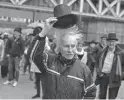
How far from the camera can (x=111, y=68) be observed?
5395mm

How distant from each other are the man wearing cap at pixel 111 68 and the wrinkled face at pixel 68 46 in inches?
116

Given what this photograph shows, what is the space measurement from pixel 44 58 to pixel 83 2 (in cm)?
2018

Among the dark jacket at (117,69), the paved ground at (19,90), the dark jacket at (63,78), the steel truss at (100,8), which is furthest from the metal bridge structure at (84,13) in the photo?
the dark jacket at (63,78)

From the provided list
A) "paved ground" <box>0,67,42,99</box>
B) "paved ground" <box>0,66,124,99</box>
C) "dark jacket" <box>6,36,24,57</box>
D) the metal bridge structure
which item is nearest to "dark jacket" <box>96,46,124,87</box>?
"paved ground" <box>0,66,124,99</box>

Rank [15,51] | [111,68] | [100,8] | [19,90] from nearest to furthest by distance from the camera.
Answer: [111,68], [19,90], [15,51], [100,8]

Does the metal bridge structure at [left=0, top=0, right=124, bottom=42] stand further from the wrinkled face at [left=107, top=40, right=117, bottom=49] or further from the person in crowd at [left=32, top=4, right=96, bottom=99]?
the person in crowd at [left=32, top=4, right=96, bottom=99]

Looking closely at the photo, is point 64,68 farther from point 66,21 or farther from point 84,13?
point 84,13

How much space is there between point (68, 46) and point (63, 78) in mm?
302

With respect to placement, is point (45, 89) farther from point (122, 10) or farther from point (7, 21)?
point (122, 10)

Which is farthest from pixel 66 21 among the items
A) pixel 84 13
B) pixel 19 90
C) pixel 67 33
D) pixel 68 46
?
pixel 84 13

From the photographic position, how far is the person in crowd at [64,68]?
7.98 feet

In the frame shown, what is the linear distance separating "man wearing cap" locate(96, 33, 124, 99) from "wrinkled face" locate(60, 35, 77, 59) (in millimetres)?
2952

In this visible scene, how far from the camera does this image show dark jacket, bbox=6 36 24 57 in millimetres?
7962

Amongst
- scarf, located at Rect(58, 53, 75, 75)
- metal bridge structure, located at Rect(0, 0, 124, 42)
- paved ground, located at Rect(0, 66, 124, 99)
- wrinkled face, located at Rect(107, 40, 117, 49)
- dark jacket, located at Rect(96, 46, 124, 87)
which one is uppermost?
metal bridge structure, located at Rect(0, 0, 124, 42)
